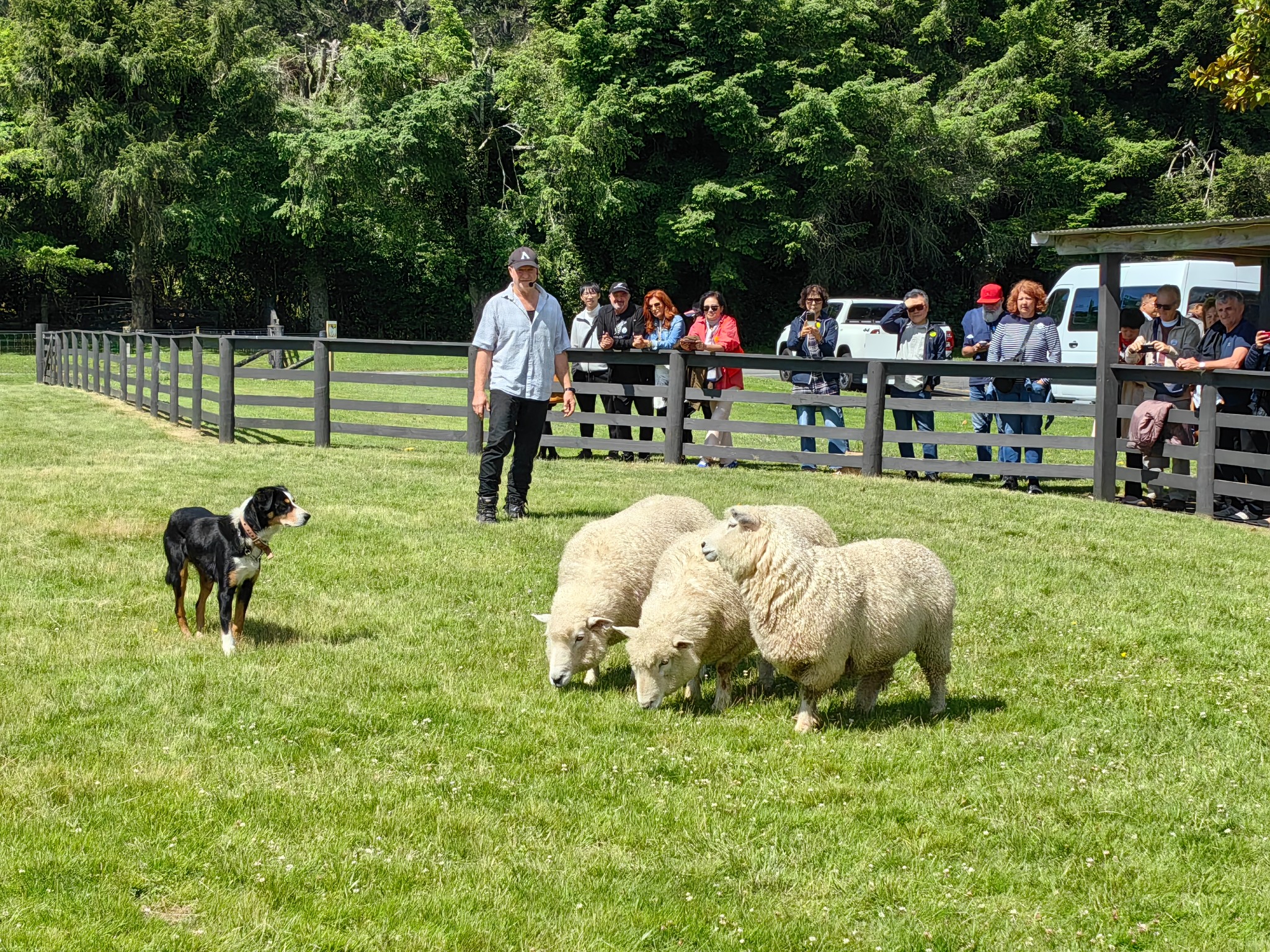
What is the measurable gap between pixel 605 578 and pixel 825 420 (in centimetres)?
900

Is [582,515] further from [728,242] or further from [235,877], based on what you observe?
[728,242]

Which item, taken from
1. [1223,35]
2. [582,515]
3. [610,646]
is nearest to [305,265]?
[1223,35]

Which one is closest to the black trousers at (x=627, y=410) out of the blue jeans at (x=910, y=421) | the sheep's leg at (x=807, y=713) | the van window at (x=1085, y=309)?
the blue jeans at (x=910, y=421)

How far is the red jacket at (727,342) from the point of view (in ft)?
49.3

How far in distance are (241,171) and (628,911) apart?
137 ft

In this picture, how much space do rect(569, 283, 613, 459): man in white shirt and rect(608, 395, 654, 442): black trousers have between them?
129 millimetres

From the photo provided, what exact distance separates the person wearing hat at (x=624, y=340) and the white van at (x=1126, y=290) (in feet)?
26.5

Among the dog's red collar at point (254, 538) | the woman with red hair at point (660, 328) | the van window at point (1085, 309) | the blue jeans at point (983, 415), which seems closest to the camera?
the dog's red collar at point (254, 538)

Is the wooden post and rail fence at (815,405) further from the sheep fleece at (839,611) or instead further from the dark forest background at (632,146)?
the dark forest background at (632,146)

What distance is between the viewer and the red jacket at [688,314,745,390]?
1502 centimetres

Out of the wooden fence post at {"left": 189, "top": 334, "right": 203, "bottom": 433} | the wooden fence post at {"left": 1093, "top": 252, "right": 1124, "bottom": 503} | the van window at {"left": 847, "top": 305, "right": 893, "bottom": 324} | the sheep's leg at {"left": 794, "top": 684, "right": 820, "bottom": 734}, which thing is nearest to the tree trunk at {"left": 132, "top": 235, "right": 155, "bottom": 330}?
the van window at {"left": 847, "top": 305, "right": 893, "bottom": 324}

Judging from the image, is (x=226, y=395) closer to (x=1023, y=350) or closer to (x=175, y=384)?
(x=175, y=384)

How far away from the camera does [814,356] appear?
47.8 ft

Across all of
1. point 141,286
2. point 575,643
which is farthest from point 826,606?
point 141,286
